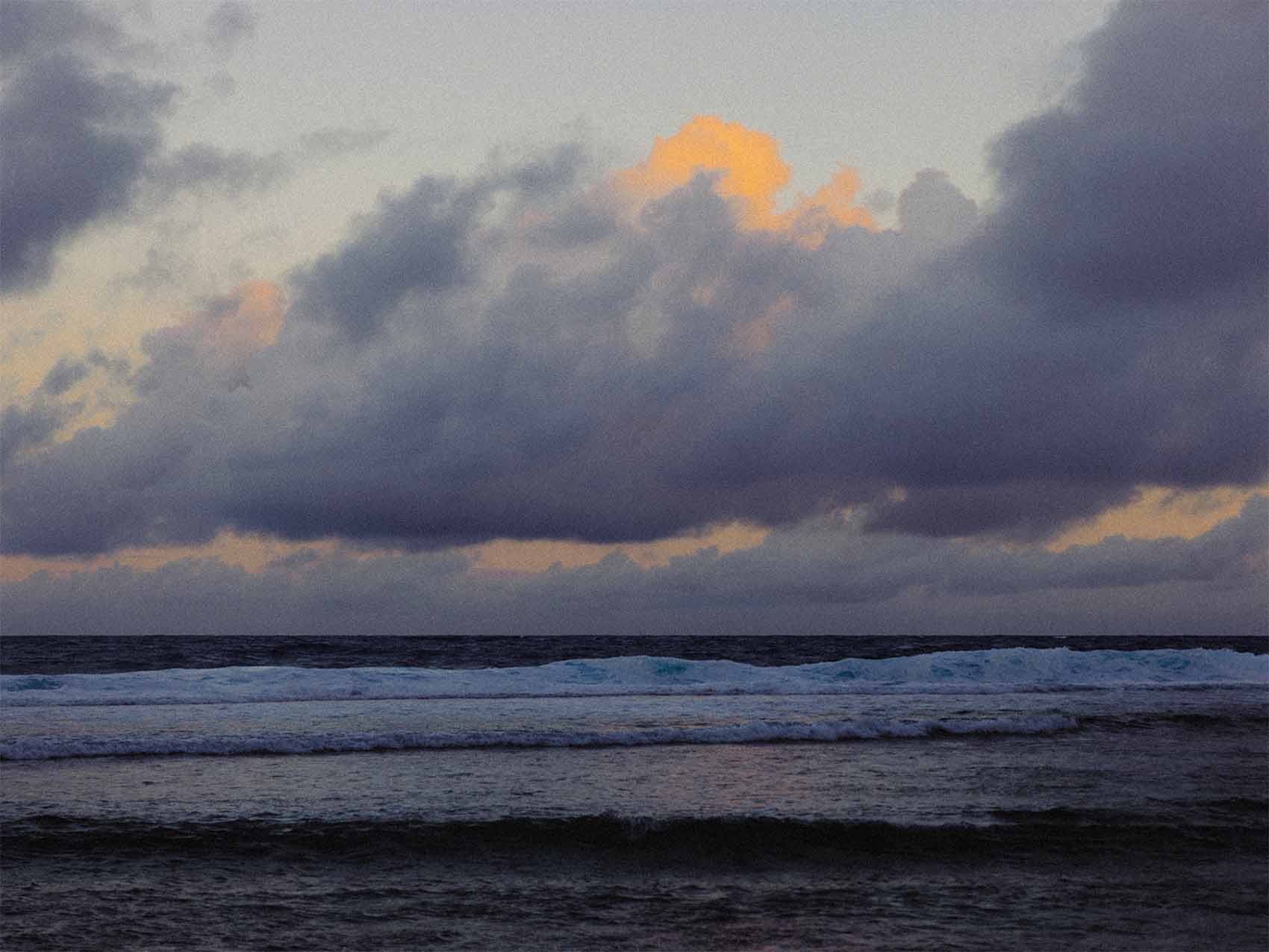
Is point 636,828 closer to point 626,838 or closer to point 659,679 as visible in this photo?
point 626,838

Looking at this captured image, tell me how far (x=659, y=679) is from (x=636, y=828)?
103 feet

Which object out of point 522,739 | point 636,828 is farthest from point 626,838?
point 522,739

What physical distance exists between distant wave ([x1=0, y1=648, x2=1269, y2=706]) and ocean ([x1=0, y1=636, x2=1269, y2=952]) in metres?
6.12

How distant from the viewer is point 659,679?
148 ft

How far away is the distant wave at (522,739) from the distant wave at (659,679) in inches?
490

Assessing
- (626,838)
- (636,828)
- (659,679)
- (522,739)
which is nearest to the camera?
(626,838)

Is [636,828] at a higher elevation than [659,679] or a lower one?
higher

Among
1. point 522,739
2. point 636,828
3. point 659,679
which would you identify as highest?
point 636,828

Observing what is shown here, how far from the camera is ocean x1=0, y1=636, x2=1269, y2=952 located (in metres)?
10.4

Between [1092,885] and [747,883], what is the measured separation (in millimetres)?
3776

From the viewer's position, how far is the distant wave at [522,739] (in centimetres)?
2098

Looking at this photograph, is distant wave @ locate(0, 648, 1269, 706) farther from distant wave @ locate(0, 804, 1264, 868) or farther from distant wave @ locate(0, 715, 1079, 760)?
distant wave @ locate(0, 804, 1264, 868)

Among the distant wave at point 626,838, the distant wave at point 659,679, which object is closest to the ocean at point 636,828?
the distant wave at point 626,838

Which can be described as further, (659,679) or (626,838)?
(659,679)
